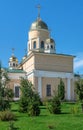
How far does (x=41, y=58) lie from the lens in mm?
44844

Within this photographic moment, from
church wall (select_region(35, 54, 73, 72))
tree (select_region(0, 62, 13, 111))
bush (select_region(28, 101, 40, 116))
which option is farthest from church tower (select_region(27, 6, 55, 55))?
bush (select_region(28, 101, 40, 116))

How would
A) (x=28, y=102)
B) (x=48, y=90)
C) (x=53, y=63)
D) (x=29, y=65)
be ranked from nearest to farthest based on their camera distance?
1. (x=28, y=102)
2. (x=48, y=90)
3. (x=53, y=63)
4. (x=29, y=65)

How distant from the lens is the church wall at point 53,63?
44.7 meters

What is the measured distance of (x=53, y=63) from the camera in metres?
45.5

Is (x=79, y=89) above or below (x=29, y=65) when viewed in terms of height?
below

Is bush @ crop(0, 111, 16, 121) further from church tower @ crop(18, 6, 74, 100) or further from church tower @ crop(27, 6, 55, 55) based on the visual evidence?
church tower @ crop(27, 6, 55, 55)

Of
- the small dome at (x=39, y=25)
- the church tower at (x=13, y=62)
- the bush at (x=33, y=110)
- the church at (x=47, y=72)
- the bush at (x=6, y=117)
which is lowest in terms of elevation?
the bush at (x=6, y=117)

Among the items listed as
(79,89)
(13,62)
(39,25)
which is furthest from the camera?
(13,62)

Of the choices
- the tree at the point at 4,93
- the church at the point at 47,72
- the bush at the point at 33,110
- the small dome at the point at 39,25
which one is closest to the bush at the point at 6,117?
the bush at the point at 33,110

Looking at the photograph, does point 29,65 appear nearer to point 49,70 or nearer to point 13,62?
point 49,70

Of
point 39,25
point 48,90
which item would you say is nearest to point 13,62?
point 39,25

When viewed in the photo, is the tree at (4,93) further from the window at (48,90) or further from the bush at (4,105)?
the window at (48,90)

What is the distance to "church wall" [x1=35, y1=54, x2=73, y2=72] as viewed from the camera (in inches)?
1758

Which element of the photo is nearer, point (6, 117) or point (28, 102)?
point (6, 117)
